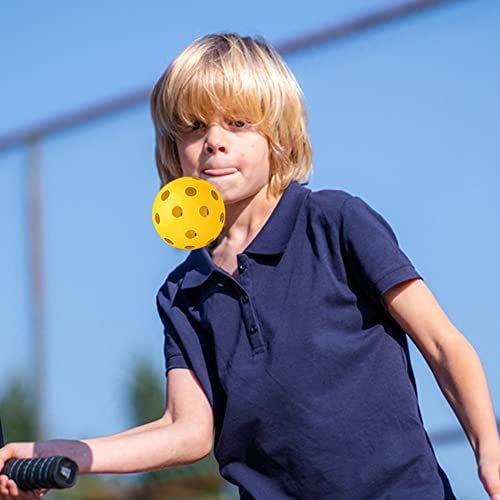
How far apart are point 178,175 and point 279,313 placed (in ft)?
1.09

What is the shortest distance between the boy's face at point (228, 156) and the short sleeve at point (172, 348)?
0.69ft

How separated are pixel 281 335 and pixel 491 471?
0.33 metres

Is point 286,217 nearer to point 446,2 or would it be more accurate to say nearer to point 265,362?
point 265,362

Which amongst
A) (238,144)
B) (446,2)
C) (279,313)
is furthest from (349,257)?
(446,2)

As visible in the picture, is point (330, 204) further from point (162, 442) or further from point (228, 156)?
point (162, 442)

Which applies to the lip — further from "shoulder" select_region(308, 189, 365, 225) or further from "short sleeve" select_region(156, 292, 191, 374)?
"short sleeve" select_region(156, 292, 191, 374)

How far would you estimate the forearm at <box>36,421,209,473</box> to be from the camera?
67.5 inches

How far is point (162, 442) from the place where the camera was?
1837 millimetres

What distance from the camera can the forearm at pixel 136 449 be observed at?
1714 mm

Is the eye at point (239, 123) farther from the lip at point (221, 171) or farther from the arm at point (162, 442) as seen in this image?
the arm at point (162, 442)

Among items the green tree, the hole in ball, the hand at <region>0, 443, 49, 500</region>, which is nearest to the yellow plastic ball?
the hole in ball

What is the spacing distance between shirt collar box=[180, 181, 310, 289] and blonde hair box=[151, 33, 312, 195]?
0.16 feet

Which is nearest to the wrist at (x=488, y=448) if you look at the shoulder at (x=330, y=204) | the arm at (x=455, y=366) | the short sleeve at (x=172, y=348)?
the arm at (x=455, y=366)

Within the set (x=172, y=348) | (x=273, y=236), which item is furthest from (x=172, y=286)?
(x=273, y=236)
